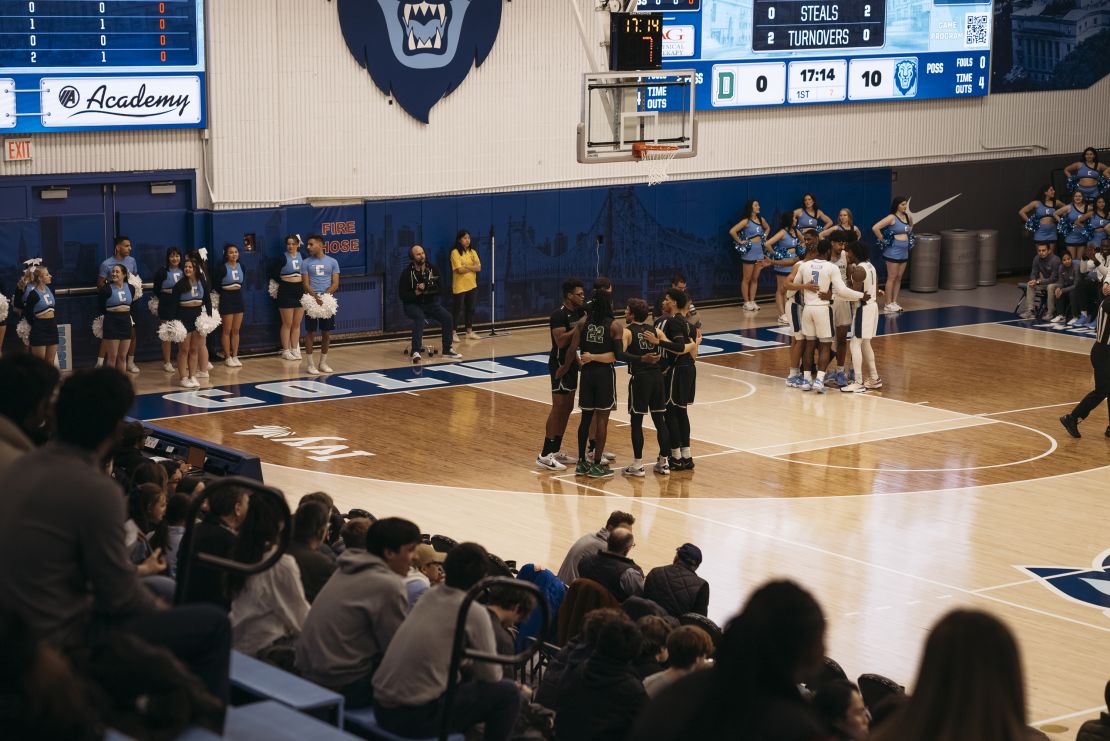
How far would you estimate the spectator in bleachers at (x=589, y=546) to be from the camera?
11750mm

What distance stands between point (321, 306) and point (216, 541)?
14.9 m

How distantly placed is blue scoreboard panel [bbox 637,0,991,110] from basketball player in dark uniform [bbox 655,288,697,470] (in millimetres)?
9984

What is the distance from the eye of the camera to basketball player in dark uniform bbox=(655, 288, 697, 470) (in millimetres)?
17469

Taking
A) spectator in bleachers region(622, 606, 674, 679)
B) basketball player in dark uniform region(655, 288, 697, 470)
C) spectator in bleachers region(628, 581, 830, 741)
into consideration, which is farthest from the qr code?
spectator in bleachers region(628, 581, 830, 741)

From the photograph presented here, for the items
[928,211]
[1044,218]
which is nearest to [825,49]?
[928,211]

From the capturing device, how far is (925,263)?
3119cm

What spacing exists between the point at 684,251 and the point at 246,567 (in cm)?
2256

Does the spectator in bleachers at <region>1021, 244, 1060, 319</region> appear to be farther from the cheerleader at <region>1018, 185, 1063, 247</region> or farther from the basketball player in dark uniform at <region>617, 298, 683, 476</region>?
the basketball player in dark uniform at <region>617, 298, 683, 476</region>

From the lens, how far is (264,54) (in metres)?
23.7

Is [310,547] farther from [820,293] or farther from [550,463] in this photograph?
[820,293]

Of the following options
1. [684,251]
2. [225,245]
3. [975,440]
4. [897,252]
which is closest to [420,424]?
[225,245]

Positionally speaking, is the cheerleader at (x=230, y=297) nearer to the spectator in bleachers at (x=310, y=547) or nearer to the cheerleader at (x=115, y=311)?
the cheerleader at (x=115, y=311)

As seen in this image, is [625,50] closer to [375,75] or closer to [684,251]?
[375,75]

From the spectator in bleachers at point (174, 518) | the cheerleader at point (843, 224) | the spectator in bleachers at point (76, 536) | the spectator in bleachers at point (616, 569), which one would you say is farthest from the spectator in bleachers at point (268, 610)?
the cheerleader at point (843, 224)
